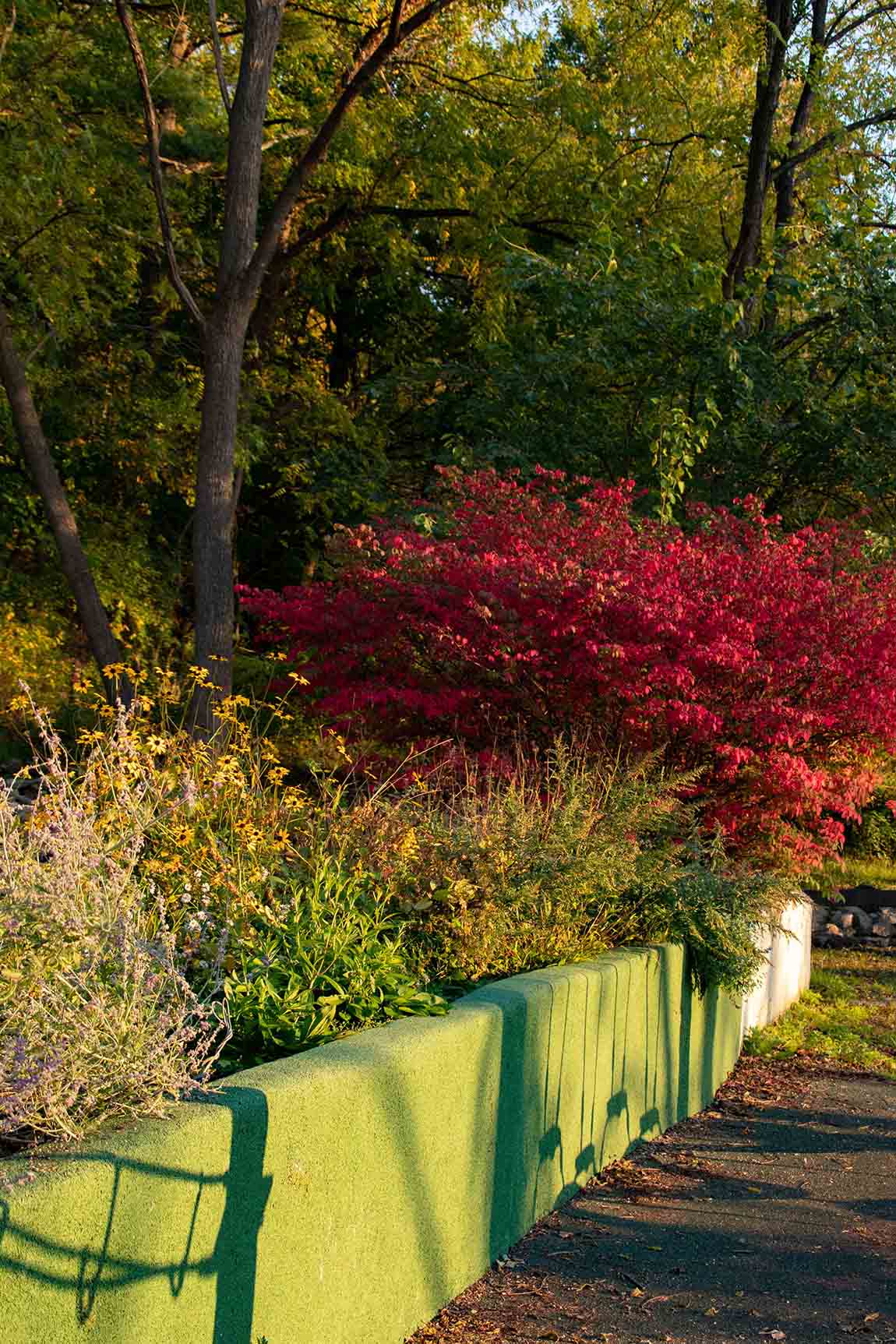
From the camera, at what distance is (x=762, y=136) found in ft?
55.2

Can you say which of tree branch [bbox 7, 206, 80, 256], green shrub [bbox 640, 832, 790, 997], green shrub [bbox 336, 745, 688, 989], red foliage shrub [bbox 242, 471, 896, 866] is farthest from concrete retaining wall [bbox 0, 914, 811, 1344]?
tree branch [bbox 7, 206, 80, 256]

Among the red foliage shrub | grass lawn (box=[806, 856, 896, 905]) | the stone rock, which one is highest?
the red foliage shrub

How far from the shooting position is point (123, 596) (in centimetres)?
1944

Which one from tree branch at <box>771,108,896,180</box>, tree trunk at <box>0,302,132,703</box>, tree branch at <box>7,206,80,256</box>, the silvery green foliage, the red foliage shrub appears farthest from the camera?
tree branch at <box>771,108,896,180</box>

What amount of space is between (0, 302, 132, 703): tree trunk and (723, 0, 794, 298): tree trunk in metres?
8.13

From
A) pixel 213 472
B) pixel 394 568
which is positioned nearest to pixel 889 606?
pixel 394 568

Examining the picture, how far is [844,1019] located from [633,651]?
13.7ft

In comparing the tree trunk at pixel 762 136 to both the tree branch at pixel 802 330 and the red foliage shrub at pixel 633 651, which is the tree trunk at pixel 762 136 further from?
the red foliage shrub at pixel 633 651

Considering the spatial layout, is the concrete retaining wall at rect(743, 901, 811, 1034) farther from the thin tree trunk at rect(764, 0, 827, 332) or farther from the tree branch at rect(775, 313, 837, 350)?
the thin tree trunk at rect(764, 0, 827, 332)

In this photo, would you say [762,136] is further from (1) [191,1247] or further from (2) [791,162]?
(1) [191,1247]

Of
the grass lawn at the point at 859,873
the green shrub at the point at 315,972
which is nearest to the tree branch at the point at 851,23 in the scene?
the grass lawn at the point at 859,873

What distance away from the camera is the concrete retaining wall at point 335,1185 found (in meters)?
2.86

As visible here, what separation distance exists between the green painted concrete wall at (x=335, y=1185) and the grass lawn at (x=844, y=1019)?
4.01m

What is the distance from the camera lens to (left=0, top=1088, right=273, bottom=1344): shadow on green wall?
2717 millimetres
